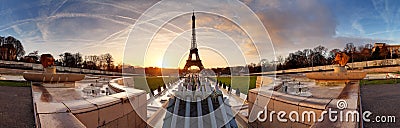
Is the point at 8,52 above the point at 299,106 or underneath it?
above

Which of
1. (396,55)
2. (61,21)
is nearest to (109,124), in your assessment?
(61,21)

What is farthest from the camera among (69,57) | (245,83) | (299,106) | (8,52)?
(69,57)

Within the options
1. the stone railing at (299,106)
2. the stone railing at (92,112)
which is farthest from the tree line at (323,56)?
the stone railing at (92,112)

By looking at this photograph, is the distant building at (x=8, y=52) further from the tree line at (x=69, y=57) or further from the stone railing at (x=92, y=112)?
the stone railing at (x=92, y=112)

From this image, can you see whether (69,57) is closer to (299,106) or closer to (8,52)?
(8,52)

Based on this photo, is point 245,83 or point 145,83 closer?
point 145,83

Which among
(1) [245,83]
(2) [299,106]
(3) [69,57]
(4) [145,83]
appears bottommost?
(1) [245,83]

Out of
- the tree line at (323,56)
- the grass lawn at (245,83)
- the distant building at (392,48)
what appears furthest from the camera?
the distant building at (392,48)

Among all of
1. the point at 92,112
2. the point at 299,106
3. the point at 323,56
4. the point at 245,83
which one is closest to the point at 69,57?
the point at 245,83

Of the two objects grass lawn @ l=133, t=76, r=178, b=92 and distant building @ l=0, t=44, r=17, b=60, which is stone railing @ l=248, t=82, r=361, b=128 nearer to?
grass lawn @ l=133, t=76, r=178, b=92
